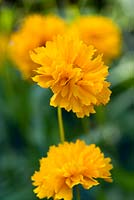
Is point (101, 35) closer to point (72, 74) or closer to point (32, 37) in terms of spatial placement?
point (32, 37)

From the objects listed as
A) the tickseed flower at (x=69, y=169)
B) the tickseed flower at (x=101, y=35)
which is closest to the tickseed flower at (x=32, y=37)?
the tickseed flower at (x=101, y=35)

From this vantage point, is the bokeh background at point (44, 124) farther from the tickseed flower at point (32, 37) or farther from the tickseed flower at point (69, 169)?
the tickseed flower at point (69, 169)

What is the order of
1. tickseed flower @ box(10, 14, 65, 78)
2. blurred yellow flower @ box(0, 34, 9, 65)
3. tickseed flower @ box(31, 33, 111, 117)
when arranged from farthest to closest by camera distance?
blurred yellow flower @ box(0, 34, 9, 65)
tickseed flower @ box(10, 14, 65, 78)
tickseed flower @ box(31, 33, 111, 117)

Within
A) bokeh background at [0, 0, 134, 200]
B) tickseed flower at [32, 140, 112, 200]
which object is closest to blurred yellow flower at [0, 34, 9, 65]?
bokeh background at [0, 0, 134, 200]

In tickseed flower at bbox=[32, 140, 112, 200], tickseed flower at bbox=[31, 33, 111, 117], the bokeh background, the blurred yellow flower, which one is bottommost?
tickseed flower at bbox=[32, 140, 112, 200]

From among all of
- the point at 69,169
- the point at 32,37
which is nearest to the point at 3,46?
the point at 32,37

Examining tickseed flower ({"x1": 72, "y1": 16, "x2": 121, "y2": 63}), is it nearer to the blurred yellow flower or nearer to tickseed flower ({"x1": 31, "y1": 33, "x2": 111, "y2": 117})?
the blurred yellow flower
